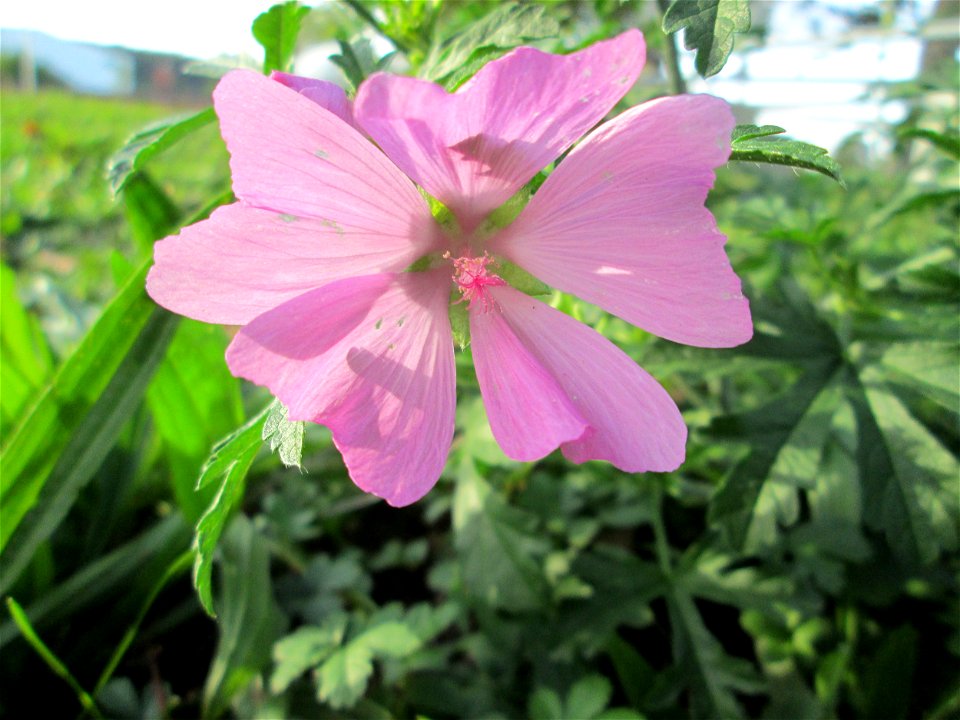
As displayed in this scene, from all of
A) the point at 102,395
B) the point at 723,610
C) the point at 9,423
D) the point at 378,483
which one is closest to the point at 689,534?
the point at 723,610

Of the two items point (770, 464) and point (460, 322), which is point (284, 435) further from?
point (770, 464)

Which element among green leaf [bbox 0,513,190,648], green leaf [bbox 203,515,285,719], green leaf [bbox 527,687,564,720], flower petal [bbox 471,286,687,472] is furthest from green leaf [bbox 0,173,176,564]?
green leaf [bbox 527,687,564,720]

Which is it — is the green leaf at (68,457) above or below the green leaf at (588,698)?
above

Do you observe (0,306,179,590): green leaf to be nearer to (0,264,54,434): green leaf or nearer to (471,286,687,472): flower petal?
(0,264,54,434): green leaf

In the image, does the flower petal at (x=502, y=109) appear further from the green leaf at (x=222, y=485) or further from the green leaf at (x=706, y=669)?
the green leaf at (x=706, y=669)

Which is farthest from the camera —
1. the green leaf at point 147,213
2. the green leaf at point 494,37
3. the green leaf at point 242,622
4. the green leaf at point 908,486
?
the green leaf at point 147,213

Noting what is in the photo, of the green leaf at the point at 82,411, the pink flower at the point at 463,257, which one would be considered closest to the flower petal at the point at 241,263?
the pink flower at the point at 463,257

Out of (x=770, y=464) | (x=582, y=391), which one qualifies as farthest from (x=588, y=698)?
(x=582, y=391)
